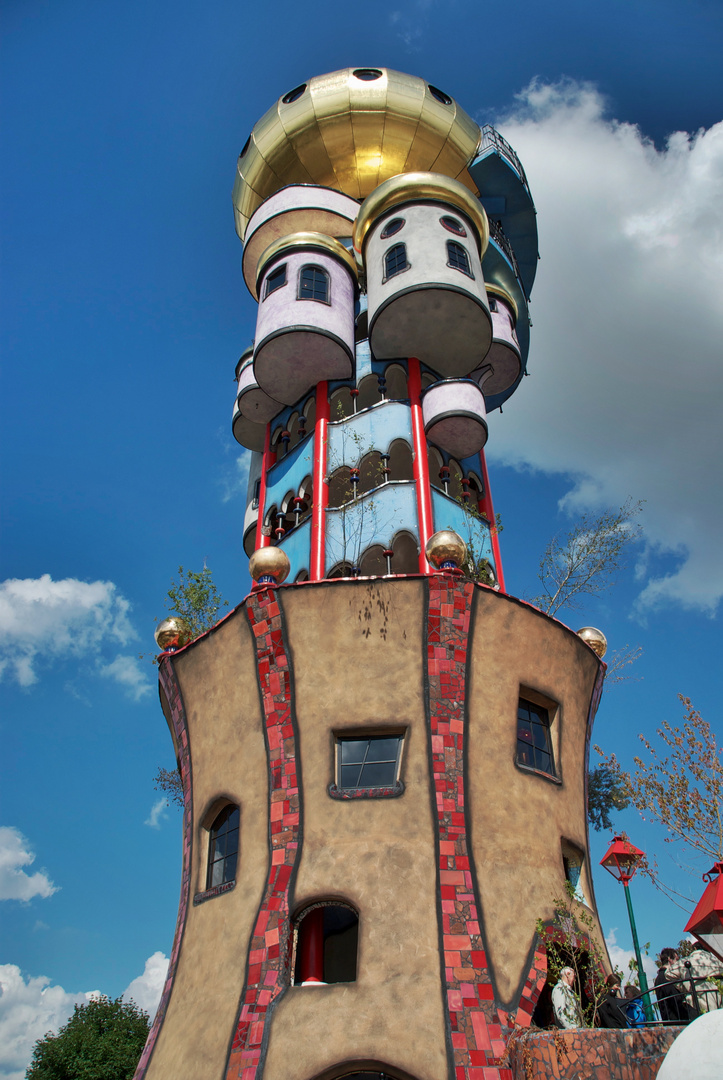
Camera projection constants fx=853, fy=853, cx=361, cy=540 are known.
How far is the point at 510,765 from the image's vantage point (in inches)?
395

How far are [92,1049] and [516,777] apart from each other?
17642 mm

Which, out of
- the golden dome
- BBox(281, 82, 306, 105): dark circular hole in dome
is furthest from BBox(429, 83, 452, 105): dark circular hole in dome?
BBox(281, 82, 306, 105): dark circular hole in dome

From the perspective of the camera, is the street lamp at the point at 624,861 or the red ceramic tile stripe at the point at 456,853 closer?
the red ceramic tile stripe at the point at 456,853

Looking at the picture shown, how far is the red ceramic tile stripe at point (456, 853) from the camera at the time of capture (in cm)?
798

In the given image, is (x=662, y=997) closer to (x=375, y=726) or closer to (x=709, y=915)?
(x=709, y=915)

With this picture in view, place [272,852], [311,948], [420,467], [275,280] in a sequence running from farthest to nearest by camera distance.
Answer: [275,280] < [420,467] < [272,852] < [311,948]

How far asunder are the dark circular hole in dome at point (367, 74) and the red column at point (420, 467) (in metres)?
6.87

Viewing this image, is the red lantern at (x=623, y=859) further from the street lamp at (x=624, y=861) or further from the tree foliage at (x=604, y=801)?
the tree foliage at (x=604, y=801)

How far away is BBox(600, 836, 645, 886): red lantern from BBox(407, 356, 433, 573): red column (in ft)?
14.9

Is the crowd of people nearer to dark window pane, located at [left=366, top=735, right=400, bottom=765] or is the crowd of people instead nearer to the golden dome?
dark window pane, located at [left=366, top=735, right=400, bottom=765]

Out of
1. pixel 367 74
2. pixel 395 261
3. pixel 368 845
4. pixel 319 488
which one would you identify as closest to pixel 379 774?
pixel 368 845

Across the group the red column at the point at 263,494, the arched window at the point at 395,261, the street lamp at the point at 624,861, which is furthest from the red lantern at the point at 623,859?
the arched window at the point at 395,261

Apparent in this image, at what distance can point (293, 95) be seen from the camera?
728 inches

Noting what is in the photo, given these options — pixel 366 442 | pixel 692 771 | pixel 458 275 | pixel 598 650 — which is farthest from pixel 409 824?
pixel 458 275
